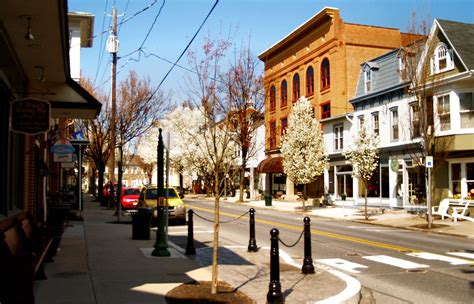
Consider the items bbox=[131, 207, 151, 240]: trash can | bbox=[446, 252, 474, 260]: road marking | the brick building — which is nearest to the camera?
bbox=[446, 252, 474, 260]: road marking

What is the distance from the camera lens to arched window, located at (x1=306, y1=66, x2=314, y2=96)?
4350cm

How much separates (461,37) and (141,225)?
19436mm

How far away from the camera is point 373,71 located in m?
32.8

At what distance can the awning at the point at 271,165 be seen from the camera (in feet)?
148

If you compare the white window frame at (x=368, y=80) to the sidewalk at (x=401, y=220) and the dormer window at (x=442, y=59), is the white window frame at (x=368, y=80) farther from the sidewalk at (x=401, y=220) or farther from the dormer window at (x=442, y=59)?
the sidewalk at (x=401, y=220)

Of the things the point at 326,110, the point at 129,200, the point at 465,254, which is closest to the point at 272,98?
the point at 326,110

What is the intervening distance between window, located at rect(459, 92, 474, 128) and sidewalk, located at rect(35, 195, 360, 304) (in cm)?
1552

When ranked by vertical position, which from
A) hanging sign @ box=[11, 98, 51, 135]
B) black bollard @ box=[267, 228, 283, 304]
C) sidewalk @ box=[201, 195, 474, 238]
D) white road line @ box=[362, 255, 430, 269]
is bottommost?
sidewalk @ box=[201, 195, 474, 238]

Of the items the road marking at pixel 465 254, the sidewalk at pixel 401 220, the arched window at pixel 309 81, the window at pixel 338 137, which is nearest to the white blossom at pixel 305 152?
the sidewalk at pixel 401 220

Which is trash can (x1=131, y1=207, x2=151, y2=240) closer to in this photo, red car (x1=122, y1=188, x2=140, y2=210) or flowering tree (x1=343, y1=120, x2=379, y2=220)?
flowering tree (x1=343, y1=120, x2=379, y2=220)

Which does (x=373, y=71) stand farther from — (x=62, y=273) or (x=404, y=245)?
(x=62, y=273)

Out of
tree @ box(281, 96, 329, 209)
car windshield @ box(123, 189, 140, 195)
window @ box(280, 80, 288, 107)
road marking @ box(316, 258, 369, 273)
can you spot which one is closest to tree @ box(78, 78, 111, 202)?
car windshield @ box(123, 189, 140, 195)

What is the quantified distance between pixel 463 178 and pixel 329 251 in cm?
1424

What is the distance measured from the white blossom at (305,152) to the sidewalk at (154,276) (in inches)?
778
